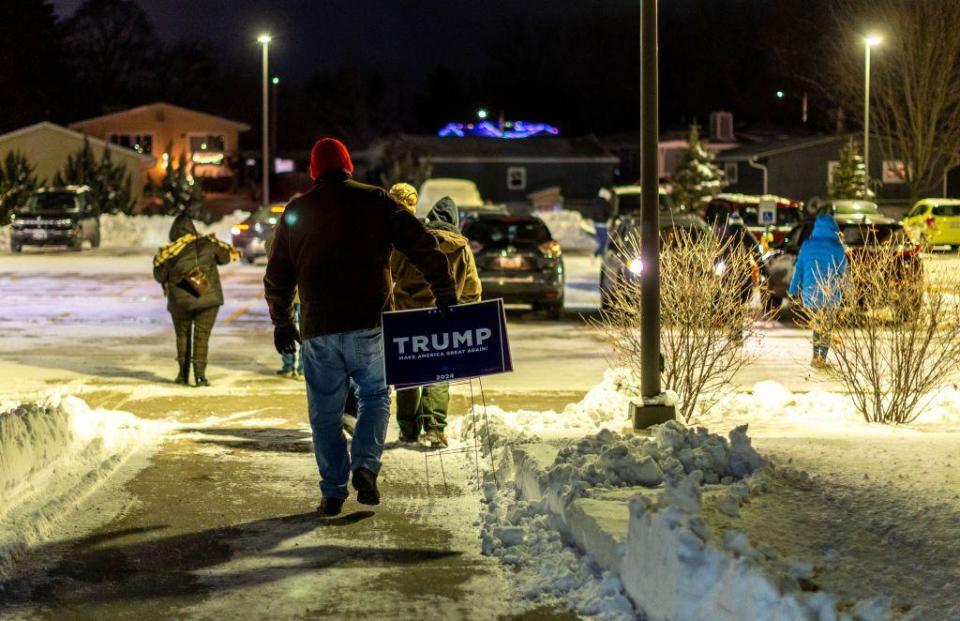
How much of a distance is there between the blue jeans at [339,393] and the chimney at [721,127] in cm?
7654

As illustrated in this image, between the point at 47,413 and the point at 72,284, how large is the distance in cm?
1852

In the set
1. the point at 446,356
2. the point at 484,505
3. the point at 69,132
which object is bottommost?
the point at 484,505

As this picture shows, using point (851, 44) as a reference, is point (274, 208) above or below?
below

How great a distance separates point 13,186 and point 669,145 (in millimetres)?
45123

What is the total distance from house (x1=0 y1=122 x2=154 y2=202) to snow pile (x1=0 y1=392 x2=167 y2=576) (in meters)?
54.4

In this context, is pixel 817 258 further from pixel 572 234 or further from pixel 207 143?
pixel 207 143

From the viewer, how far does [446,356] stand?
859cm

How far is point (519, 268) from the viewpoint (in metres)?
21.7

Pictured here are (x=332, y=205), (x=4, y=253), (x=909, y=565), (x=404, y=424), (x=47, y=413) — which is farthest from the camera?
(x=4, y=253)

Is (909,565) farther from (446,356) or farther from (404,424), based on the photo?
(404,424)

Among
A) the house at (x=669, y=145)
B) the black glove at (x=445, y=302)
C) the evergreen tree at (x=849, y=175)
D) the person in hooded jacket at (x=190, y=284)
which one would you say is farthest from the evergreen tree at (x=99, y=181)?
the black glove at (x=445, y=302)

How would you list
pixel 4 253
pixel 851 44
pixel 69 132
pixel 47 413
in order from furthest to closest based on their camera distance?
1. pixel 69 132
2. pixel 851 44
3. pixel 4 253
4. pixel 47 413

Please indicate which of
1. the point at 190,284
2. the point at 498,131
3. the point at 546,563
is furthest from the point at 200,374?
the point at 498,131

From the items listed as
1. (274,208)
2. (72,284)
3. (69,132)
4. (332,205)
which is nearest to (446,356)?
(332,205)
